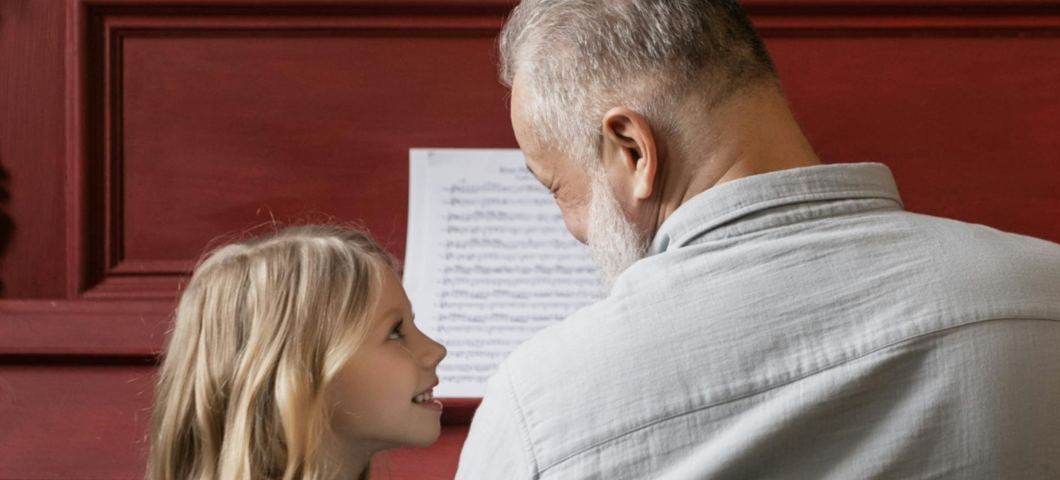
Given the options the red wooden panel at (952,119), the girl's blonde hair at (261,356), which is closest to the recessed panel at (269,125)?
the girl's blonde hair at (261,356)

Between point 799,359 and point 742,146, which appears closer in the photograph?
point 799,359

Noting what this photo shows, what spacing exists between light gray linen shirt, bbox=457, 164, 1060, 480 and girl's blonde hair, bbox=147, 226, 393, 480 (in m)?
0.35

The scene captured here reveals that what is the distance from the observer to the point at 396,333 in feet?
3.53

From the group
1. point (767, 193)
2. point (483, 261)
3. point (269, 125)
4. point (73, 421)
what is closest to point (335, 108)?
point (269, 125)

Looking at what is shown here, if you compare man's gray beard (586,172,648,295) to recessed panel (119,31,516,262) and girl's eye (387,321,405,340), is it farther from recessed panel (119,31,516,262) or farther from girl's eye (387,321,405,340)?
recessed panel (119,31,516,262)

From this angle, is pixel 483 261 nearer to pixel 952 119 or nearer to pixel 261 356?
pixel 261 356

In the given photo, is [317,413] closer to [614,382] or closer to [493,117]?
[614,382]

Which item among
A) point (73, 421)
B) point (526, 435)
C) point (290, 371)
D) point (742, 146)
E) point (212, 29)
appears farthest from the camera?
point (212, 29)

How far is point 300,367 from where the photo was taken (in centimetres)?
99

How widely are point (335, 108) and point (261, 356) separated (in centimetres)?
52

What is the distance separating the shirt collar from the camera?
724 mm

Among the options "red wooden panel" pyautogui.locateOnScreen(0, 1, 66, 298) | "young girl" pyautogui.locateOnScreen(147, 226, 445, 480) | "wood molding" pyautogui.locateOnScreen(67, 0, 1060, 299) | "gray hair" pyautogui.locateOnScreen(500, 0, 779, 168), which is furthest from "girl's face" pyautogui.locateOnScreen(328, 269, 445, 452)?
"red wooden panel" pyautogui.locateOnScreen(0, 1, 66, 298)

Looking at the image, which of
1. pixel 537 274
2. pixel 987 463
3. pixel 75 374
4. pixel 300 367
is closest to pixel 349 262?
pixel 300 367

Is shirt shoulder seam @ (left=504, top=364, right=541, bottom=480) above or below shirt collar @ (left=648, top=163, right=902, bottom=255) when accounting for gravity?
below
